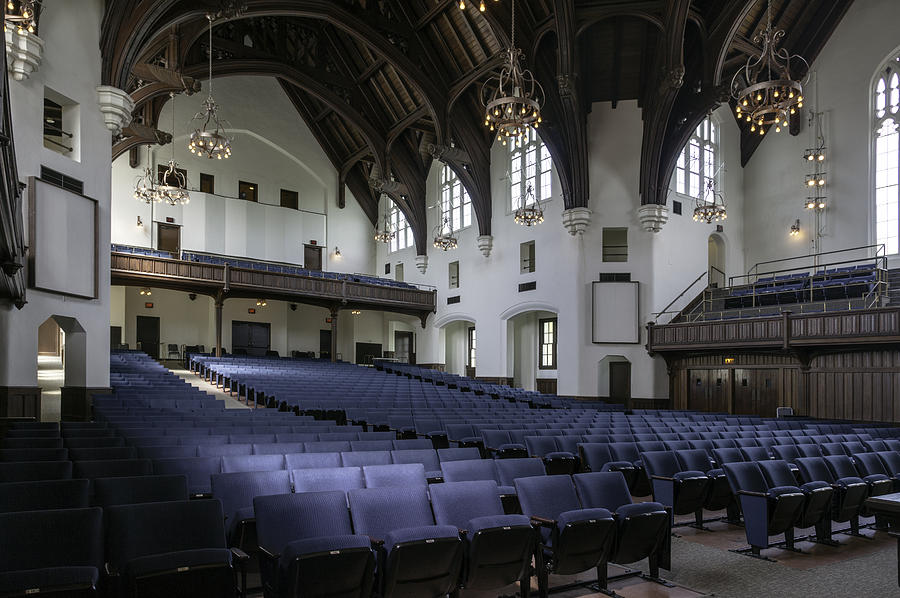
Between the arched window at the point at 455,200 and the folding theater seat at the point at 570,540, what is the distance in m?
22.5

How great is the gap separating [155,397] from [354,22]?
47.9ft

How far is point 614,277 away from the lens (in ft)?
69.2

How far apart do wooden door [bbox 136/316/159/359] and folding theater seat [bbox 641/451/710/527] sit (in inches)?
948

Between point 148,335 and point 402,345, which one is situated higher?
point 148,335

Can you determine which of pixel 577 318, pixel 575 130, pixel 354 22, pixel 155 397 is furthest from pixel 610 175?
pixel 155 397

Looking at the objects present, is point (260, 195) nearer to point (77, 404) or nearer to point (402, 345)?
point (402, 345)

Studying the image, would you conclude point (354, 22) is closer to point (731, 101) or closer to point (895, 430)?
point (731, 101)

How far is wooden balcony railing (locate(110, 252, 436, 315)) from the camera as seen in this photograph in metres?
21.2

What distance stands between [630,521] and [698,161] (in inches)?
812

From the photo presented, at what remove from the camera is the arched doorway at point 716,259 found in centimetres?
2277

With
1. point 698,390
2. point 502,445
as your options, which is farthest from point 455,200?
point 502,445

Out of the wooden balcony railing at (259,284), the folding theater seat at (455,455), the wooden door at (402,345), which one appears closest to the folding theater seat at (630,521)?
the folding theater seat at (455,455)

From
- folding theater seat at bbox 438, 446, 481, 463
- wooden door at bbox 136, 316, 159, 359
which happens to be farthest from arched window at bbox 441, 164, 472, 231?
folding theater seat at bbox 438, 446, 481, 463

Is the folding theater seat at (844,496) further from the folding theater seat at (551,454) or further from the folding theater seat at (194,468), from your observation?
the folding theater seat at (194,468)
